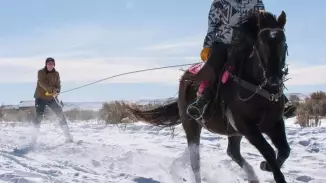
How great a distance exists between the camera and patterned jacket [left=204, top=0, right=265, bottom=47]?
6781 mm

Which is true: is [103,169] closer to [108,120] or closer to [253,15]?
[253,15]

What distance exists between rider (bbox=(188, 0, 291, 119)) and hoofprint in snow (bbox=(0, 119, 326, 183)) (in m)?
1.44

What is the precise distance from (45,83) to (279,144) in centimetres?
831

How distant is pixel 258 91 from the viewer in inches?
233

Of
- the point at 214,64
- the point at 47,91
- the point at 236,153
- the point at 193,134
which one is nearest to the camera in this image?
the point at 214,64

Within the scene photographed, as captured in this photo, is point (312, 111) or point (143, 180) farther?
point (312, 111)

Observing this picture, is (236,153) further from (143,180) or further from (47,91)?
(47,91)

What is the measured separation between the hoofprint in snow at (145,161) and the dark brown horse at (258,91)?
131 centimetres

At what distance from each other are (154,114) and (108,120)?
12.1 m

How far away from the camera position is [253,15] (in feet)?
20.1

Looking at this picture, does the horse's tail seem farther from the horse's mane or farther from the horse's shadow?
the horse's mane

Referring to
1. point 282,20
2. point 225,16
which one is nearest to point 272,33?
point 282,20

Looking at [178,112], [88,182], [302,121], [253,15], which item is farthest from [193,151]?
[302,121]

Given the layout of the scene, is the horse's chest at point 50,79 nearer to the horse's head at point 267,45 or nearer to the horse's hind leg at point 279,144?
the horse's head at point 267,45
